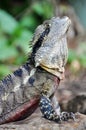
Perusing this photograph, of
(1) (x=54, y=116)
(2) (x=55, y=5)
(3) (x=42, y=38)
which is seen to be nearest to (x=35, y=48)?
(3) (x=42, y=38)

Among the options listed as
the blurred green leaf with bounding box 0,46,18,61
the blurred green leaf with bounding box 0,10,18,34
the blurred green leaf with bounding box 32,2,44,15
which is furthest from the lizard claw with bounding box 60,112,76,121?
the blurred green leaf with bounding box 32,2,44,15

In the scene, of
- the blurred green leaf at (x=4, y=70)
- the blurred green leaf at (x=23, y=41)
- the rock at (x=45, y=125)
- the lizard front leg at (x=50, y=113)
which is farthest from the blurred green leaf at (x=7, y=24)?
the rock at (x=45, y=125)

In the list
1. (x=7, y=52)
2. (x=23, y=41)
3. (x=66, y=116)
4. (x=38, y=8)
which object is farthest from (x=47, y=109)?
(x=38, y=8)

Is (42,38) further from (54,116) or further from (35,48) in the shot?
(54,116)

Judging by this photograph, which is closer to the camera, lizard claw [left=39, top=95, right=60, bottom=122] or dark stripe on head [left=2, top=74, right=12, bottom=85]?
lizard claw [left=39, top=95, right=60, bottom=122]

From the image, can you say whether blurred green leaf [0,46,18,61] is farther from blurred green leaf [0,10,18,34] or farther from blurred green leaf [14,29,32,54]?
blurred green leaf [0,10,18,34]

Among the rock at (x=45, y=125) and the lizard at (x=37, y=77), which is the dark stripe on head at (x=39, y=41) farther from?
the rock at (x=45, y=125)

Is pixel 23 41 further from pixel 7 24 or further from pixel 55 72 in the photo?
pixel 55 72
